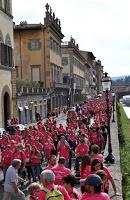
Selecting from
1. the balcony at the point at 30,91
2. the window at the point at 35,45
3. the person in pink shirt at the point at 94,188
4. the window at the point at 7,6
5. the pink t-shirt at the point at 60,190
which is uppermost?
the window at the point at 7,6

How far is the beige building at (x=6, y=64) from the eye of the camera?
36500mm

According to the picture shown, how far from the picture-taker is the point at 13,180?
11.1m

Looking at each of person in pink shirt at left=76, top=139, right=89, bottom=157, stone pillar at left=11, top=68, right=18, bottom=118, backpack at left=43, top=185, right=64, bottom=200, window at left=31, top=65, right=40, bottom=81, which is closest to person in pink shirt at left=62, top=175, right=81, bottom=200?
backpack at left=43, top=185, right=64, bottom=200

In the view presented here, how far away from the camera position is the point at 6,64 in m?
37.8

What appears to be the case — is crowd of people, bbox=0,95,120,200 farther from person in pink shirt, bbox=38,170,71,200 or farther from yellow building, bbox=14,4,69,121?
yellow building, bbox=14,4,69,121

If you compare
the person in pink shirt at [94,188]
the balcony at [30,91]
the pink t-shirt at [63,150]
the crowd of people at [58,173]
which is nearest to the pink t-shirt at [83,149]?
the crowd of people at [58,173]

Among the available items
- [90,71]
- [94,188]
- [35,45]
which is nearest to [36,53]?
[35,45]

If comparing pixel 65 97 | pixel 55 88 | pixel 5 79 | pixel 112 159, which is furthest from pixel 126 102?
pixel 112 159

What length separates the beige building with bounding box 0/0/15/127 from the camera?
36500 mm

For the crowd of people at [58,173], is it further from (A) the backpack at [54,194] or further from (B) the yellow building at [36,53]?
(B) the yellow building at [36,53]

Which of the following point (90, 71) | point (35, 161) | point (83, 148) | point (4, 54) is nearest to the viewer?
point (35, 161)

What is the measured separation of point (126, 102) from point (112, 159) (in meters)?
134

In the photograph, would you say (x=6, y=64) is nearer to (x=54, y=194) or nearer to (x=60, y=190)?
(x=60, y=190)

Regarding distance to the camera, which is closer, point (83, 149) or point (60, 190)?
point (60, 190)
